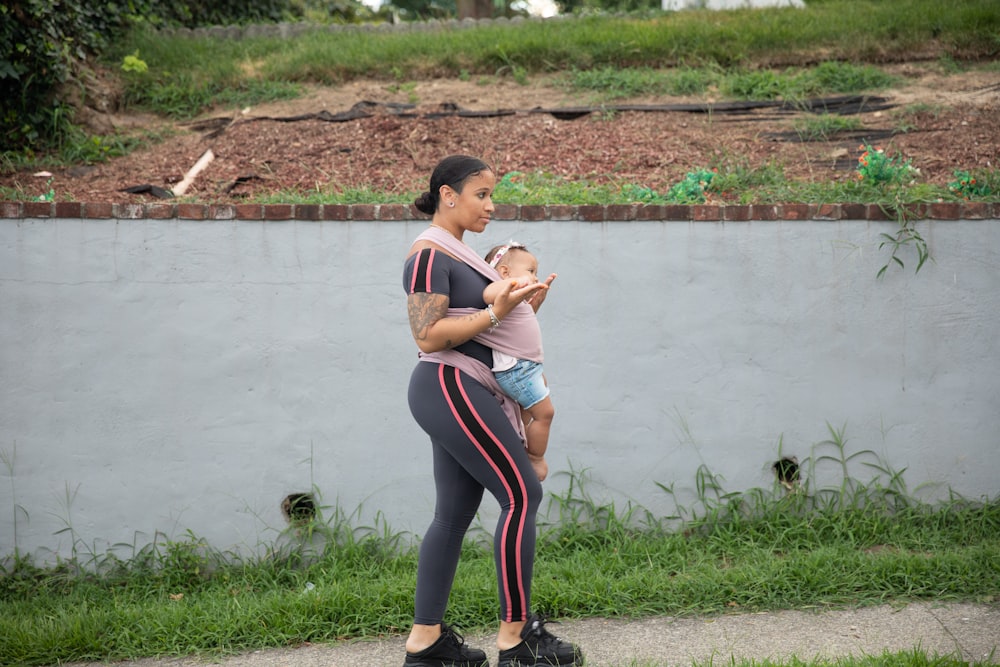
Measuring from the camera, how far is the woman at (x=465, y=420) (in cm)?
296

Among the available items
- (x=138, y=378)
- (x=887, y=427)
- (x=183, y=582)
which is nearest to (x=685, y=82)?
(x=887, y=427)

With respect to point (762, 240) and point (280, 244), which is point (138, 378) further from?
point (762, 240)

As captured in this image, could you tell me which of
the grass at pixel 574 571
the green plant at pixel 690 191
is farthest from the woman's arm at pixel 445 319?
the green plant at pixel 690 191

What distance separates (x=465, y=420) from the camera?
9.86 ft

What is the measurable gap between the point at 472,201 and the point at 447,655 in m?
1.65

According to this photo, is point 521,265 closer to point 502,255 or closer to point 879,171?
point 502,255

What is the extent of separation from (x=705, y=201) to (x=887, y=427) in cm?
167

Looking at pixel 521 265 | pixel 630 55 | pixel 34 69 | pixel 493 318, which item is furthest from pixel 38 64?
pixel 493 318

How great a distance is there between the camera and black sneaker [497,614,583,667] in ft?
10.2

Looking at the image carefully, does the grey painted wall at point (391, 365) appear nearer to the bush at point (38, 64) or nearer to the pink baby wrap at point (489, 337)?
the pink baby wrap at point (489, 337)

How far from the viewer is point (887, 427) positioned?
15.6 ft

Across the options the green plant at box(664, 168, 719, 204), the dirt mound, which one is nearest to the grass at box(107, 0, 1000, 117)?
the dirt mound

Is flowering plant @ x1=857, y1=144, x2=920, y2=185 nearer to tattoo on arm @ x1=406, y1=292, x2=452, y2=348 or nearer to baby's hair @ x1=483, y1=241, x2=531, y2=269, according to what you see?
baby's hair @ x1=483, y1=241, x2=531, y2=269

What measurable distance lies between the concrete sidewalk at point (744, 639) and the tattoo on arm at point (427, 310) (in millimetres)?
1437
